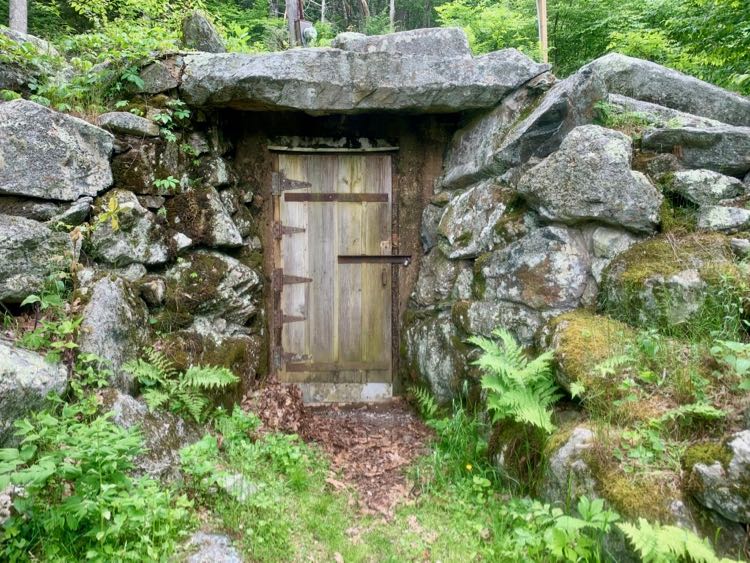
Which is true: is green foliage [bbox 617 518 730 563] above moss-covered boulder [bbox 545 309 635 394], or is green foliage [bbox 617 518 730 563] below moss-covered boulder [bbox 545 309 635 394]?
below

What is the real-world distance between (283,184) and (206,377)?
218 cm

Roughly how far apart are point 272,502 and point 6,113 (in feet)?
10.3

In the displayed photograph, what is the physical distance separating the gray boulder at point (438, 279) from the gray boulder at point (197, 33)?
2857mm

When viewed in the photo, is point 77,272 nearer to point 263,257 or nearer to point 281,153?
point 263,257

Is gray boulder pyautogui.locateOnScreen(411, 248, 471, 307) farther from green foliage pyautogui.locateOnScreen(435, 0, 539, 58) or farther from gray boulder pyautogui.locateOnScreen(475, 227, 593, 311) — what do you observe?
green foliage pyautogui.locateOnScreen(435, 0, 539, 58)

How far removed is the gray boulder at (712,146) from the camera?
3.44 meters

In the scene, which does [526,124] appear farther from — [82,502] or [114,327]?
[82,502]

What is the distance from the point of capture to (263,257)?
482 cm

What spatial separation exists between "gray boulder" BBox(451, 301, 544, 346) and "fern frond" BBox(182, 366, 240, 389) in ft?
6.05

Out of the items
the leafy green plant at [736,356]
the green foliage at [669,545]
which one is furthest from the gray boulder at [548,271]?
the green foliage at [669,545]

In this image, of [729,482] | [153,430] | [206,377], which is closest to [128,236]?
[206,377]

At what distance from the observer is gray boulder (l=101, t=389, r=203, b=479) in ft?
9.36

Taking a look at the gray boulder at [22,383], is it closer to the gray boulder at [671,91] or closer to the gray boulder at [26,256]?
the gray boulder at [26,256]

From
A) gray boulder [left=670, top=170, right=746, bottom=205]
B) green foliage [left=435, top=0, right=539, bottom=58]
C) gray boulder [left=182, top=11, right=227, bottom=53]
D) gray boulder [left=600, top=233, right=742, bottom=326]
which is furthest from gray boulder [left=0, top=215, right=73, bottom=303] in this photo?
green foliage [left=435, top=0, right=539, bottom=58]
